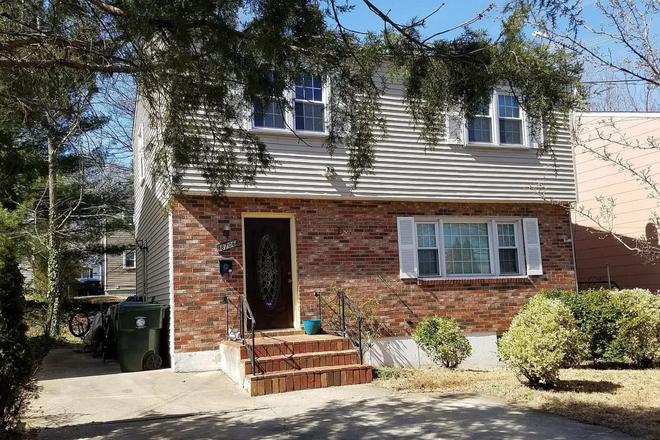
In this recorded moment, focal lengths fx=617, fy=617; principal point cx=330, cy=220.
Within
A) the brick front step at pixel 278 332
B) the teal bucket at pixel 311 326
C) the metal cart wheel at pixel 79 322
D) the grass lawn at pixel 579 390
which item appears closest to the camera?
the grass lawn at pixel 579 390

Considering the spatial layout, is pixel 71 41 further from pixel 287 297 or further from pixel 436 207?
pixel 436 207

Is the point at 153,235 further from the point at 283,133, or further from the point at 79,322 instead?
the point at 79,322

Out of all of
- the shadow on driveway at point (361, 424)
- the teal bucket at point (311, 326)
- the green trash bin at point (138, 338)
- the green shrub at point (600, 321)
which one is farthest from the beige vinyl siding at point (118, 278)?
the shadow on driveway at point (361, 424)

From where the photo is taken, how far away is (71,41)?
5.91 m

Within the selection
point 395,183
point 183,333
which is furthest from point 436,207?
point 183,333

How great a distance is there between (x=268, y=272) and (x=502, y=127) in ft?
19.3

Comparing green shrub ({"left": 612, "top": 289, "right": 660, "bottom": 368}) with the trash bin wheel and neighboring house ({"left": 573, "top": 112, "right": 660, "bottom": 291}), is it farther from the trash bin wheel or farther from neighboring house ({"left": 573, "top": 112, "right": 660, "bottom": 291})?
Result: the trash bin wheel

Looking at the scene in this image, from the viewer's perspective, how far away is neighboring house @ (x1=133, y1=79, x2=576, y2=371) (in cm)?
1030

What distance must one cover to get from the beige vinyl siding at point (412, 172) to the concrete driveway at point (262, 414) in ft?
10.7

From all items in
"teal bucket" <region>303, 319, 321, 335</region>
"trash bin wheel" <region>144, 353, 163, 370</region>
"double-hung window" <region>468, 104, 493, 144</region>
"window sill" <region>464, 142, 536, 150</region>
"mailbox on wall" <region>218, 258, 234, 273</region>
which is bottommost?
"trash bin wheel" <region>144, 353, 163, 370</region>

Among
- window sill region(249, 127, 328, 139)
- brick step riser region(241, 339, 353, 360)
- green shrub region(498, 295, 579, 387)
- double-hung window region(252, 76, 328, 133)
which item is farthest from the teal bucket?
double-hung window region(252, 76, 328, 133)

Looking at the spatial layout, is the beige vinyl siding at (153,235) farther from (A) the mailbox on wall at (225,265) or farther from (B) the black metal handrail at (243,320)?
(B) the black metal handrail at (243,320)

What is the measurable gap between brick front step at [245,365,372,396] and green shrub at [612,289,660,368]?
428 cm

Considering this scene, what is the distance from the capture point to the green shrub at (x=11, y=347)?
587 centimetres
